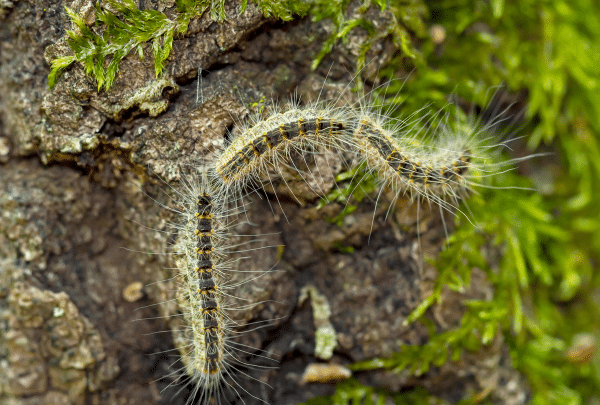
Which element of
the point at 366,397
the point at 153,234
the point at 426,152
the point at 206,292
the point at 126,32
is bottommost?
the point at 366,397

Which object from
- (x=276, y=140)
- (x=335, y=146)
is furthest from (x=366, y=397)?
(x=276, y=140)

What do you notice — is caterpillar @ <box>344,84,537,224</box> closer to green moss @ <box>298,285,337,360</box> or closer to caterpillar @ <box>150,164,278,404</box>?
green moss @ <box>298,285,337,360</box>

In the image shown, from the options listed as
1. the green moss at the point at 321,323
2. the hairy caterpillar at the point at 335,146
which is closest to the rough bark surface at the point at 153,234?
the green moss at the point at 321,323

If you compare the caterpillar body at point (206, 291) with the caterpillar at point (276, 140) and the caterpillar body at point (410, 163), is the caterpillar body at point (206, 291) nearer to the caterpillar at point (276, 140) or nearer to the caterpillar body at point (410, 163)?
the caterpillar at point (276, 140)

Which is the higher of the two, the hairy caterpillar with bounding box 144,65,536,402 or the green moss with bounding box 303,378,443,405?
the hairy caterpillar with bounding box 144,65,536,402

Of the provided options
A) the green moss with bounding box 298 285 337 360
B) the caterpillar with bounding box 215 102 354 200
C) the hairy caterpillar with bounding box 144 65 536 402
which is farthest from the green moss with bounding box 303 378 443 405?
the caterpillar with bounding box 215 102 354 200

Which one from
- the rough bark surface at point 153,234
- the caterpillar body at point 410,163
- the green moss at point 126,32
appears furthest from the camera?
the caterpillar body at point 410,163

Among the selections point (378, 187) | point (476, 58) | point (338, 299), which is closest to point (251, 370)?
point (338, 299)

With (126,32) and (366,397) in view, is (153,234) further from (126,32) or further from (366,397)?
(366,397)
